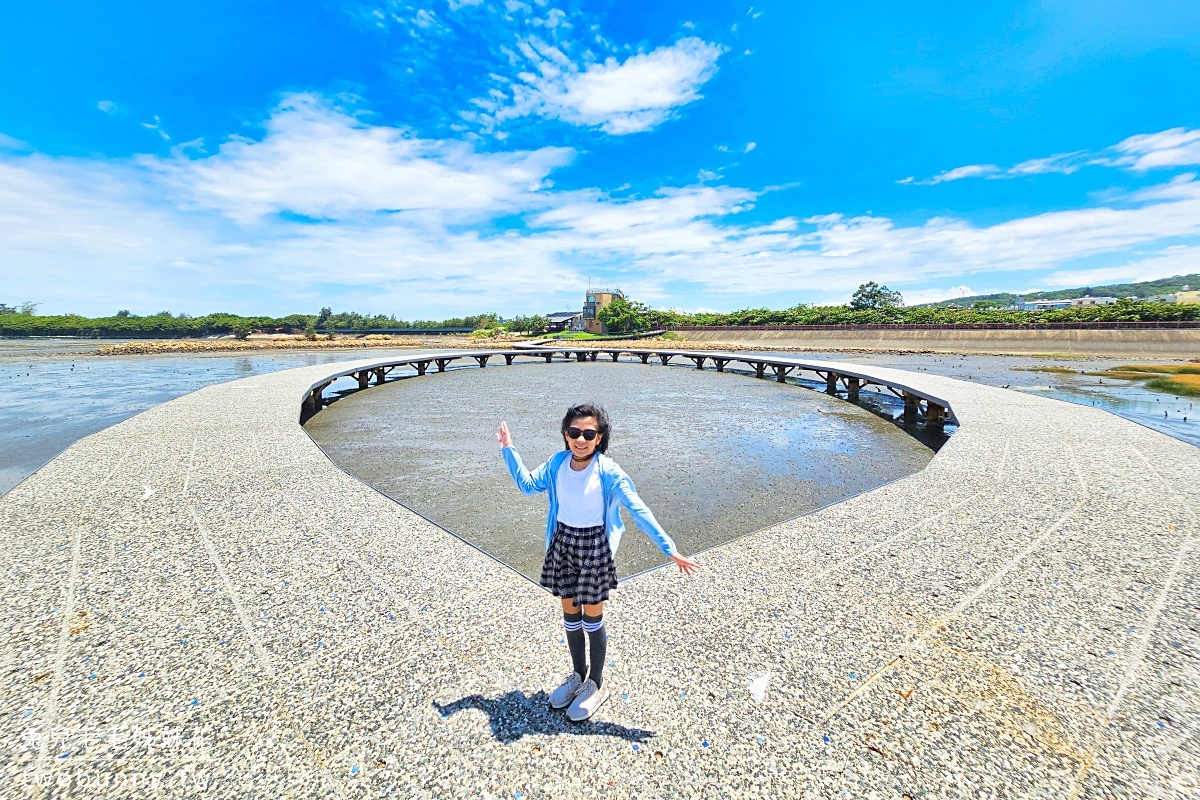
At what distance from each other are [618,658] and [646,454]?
253 inches

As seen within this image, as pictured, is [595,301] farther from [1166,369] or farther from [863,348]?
[1166,369]

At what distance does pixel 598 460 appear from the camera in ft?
7.93

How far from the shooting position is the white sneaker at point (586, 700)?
232 centimetres

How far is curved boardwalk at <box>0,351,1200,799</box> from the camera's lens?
2066mm

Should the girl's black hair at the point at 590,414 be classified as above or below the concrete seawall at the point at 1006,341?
above

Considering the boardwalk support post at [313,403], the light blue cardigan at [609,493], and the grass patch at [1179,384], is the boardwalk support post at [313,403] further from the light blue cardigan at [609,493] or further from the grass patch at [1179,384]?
the grass patch at [1179,384]

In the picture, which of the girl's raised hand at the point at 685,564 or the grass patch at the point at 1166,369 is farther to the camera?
the grass patch at the point at 1166,369

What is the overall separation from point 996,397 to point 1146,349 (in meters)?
36.3

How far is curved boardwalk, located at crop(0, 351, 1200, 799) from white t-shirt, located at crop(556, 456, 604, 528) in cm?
94

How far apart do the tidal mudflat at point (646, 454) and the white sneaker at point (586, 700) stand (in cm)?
200

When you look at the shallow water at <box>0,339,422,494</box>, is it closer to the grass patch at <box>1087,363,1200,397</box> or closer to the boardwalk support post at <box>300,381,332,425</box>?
the boardwalk support post at <box>300,381,332,425</box>

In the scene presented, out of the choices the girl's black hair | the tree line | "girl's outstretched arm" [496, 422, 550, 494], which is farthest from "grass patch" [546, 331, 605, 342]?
the girl's black hair

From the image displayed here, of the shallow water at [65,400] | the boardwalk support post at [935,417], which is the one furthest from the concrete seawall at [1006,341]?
the shallow water at [65,400]

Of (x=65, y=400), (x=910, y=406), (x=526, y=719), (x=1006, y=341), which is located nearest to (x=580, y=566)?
(x=526, y=719)
